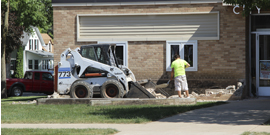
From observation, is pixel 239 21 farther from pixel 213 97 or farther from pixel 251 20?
pixel 213 97

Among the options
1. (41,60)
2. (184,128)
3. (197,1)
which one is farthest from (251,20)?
(41,60)

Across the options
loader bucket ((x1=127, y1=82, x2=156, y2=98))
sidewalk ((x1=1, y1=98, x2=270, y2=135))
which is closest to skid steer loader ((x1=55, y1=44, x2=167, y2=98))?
loader bucket ((x1=127, y1=82, x2=156, y2=98))

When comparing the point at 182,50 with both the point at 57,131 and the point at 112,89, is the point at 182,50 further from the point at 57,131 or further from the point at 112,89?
the point at 57,131

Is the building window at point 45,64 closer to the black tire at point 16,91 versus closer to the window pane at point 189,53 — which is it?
the black tire at point 16,91

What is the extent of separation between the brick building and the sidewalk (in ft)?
20.6

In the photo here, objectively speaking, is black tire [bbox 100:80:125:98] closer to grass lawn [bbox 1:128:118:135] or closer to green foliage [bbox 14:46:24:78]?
grass lawn [bbox 1:128:118:135]

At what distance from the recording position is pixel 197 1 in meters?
17.1

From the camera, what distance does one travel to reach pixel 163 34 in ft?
57.7

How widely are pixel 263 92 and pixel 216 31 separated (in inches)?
131

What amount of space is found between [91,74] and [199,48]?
200 inches

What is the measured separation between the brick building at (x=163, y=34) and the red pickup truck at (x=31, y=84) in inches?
313

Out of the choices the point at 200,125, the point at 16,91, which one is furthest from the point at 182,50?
the point at 16,91

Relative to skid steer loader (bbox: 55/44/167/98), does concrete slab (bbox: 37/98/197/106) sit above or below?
below

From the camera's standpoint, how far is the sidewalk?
24.9 feet
